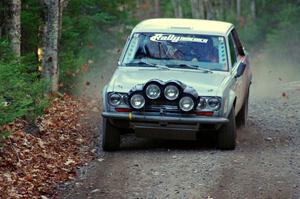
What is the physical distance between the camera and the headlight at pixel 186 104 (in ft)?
31.6

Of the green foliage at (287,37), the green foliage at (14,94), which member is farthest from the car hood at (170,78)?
the green foliage at (287,37)

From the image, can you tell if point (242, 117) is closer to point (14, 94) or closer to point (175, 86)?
point (175, 86)

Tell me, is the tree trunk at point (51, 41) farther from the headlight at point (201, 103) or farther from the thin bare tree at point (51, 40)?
the headlight at point (201, 103)

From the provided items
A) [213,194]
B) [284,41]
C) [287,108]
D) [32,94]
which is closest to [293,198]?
[213,194]

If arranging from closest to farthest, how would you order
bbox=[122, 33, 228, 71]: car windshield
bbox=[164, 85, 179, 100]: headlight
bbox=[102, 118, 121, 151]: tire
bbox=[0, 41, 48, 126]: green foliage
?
bbox=[0, 41, 48, 126]: green foliage, bbox=[164, 85, 179, 100]: headlight, bbox=[102, 118, 121, 151]: tire, bbox=[122, 33, 228, 71]: car windshield

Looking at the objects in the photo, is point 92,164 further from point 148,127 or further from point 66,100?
point 66,100

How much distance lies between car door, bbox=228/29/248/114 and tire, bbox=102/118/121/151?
6.82 feet

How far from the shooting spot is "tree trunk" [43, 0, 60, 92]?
14.4 meters

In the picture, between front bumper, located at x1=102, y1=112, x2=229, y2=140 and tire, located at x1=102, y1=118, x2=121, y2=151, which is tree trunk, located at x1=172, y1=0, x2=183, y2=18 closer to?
tire, located at x1=102, y1=118, x2=121, y2=151

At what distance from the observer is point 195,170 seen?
29.2 ft

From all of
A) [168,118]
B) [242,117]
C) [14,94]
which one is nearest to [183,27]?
[168,118]

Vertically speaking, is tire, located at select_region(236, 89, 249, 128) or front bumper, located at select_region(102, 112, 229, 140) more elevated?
front bumper, located at select_region(102, 112, 229, 140)

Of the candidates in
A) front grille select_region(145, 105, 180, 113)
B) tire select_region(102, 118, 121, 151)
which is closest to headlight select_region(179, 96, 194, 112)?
front grille select_region(145, 105, 180, 113)

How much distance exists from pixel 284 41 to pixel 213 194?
30.7 meters
